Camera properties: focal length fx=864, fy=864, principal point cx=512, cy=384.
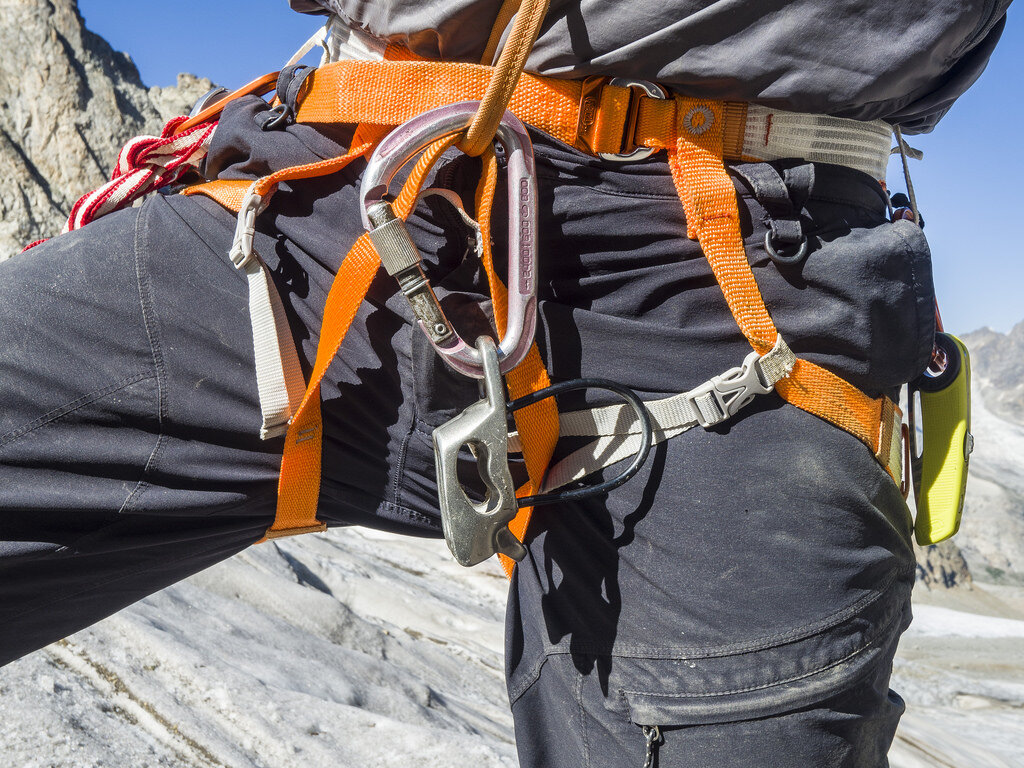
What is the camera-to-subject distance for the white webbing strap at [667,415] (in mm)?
916

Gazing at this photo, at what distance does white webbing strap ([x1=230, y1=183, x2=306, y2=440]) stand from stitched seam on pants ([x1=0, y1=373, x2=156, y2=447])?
138mm

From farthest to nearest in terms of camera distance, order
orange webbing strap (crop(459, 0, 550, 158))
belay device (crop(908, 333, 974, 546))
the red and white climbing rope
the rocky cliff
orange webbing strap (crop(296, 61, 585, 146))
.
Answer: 1. the rocky cliff
2. the red and white climbing rope
3. belay device (crop(908, 333, 974, 546))
4. orange webbing strap (crop(296, 61, 585, 146))
5. orange webbing strap (crop(459, 0, 550, 158))

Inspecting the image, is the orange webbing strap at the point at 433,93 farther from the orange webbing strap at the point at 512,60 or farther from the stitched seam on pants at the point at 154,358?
the stitched seam on pants at the point at 154,358

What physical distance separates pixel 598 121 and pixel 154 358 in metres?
0.58

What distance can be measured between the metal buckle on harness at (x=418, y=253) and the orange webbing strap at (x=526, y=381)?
24 mm

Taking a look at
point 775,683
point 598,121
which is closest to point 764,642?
point 775,683

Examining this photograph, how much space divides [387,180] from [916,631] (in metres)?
7.01

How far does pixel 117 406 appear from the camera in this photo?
3.26 ft

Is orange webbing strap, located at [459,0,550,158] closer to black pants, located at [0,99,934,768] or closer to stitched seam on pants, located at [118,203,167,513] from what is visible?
black pants, located at [0,99,934,768]

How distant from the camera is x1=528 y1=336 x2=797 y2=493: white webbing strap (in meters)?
0.92

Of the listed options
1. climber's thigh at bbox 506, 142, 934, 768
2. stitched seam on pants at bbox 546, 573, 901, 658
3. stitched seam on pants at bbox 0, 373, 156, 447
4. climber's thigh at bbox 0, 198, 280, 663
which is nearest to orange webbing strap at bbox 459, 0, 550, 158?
climber's thigh at bbox 506, 142, 934, 768

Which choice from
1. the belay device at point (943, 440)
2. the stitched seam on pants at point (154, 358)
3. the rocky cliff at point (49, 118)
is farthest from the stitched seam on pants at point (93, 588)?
the rocky cliff at point (49, 118)

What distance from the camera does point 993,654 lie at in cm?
623

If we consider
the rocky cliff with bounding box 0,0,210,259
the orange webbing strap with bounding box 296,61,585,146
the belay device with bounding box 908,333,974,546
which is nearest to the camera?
the orange webbing strap with bounding box 296,61,585,146
